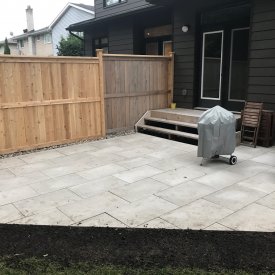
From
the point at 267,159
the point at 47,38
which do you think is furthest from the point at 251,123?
the point at 47,38

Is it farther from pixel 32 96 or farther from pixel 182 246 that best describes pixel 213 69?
pixel 182 246

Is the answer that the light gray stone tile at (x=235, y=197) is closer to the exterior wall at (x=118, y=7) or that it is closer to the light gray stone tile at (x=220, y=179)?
the light gray stone tile at (x=220, y=179)

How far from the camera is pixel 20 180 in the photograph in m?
4.78

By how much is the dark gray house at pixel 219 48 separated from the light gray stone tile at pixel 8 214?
5.39m

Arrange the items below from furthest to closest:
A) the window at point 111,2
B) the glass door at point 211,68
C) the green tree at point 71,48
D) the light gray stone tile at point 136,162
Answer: the green tree at point 71,48 < the window at point 111,2 < the glass door at point 211,68 < the light gray stone tile at point 136,162

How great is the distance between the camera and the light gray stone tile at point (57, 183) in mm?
4402

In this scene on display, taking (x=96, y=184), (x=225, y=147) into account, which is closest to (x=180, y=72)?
(x=225, y=147)

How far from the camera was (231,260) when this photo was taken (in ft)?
8.75

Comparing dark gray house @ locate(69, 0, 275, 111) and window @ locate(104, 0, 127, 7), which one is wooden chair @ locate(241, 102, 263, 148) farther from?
window @ locate(104, 0, 127, 7)

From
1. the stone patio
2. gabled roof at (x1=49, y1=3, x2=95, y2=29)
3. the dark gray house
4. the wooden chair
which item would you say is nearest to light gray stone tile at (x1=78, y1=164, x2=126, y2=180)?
the stone patio

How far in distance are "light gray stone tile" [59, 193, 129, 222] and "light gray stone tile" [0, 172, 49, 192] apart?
1.13 metres

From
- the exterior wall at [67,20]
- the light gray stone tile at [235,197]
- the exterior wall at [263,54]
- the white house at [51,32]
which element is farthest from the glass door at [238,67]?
the exterior wall at [67,20]

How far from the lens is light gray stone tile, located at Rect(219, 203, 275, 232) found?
326 cm

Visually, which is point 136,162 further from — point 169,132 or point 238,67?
point 238,67
